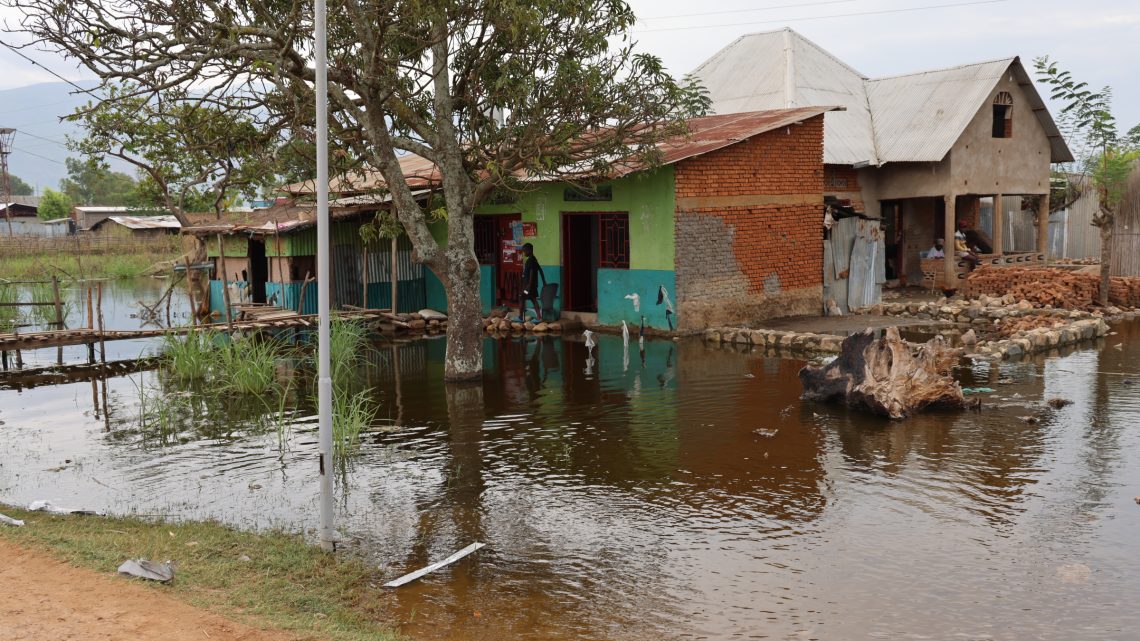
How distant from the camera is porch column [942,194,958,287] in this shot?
76.1 ft

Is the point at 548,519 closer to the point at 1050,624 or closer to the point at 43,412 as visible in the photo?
the point at 1050,624

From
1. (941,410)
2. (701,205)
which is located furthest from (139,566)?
(701,205)

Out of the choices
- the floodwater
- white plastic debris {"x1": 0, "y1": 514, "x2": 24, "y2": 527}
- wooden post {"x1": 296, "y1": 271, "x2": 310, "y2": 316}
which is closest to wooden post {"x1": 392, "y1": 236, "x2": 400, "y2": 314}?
wooden post {"x1": 296, "y1": 271, "x2": 310, "y2": 316}

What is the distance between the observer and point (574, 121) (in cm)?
1427

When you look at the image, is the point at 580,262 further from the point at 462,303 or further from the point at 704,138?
the point at 462,303

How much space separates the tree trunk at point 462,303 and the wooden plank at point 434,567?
687 cm

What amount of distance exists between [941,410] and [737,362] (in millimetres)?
4215

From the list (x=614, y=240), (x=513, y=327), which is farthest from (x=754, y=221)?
(x=513, y=327)

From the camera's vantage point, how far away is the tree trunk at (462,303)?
14094 mm

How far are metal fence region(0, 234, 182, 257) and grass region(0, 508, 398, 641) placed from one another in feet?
105

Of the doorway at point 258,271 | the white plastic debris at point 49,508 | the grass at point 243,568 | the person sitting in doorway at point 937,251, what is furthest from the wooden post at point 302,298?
the person sitting in doorway at point 937,251

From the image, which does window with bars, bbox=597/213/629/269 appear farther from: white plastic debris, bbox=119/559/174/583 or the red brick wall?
white plastic debris, bbox=119/559/174/583

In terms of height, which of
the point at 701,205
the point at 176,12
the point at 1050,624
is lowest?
the point at 1050,624

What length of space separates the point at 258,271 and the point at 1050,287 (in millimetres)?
17570
